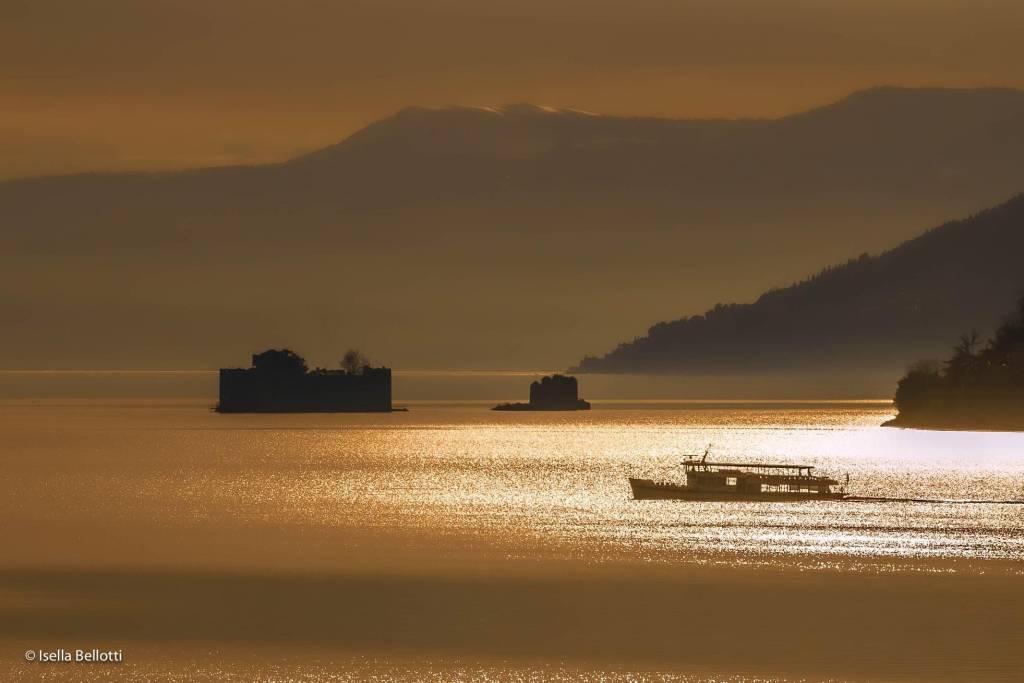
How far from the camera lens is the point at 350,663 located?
2144 inches

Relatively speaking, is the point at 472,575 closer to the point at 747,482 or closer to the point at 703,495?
the point at 703,495

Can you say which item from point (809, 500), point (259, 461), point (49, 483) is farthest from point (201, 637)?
point (259, 461)

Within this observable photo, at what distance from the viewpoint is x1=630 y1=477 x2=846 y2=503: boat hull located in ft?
396

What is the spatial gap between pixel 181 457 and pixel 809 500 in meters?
82.5

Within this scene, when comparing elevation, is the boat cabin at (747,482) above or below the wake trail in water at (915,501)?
above

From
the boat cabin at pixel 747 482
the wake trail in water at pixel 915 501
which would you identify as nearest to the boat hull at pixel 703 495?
the boat cabin at pixel 747 482

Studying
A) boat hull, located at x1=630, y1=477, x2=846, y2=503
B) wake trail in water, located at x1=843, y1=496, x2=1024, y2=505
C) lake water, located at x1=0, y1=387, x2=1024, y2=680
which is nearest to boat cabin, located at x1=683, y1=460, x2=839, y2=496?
boat hull, located at x1=630, y1=477, x2=846, y2=503

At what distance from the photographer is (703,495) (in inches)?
4761

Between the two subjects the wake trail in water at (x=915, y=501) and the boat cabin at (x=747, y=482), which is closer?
the wake trail in water at (x=915, y=501)

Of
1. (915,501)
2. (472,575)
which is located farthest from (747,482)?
(472,575)

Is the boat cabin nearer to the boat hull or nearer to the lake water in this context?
the boat hull

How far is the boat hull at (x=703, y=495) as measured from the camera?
12069 centimetres

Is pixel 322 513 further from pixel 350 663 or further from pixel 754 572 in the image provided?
pixel 350 663

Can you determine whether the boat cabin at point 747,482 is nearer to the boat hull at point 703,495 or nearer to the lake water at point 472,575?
the boat hull at point 703,495
